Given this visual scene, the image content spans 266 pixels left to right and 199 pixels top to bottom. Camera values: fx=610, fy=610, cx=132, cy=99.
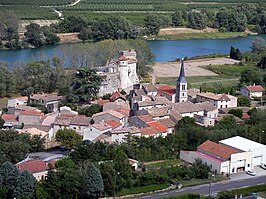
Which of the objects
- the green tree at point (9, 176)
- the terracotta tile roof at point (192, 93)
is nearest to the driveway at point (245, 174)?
the green tree at point (9, 176)

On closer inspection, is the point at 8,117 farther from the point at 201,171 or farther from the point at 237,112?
the point at 237,112

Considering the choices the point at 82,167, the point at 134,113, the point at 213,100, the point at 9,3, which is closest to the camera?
the point at 82,167

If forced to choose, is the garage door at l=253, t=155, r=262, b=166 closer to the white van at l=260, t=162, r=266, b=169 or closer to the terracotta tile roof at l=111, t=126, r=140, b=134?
the white van at l=260, t=162, r=266, b=169

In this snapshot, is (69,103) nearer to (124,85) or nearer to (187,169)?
(124,85)

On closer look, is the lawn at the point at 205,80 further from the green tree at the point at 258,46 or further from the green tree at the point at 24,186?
the green tree at the point at 24,186

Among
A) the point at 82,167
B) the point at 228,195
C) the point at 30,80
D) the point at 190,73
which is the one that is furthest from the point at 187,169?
the point at 190,73

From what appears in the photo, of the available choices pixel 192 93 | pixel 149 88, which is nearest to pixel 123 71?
pixel 149 88
